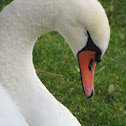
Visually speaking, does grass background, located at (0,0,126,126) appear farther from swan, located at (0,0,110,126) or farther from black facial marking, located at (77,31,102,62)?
black facial marking, located at (77,31,102,62)

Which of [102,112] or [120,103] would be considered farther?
[120,103]

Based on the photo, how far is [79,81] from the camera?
3.41m

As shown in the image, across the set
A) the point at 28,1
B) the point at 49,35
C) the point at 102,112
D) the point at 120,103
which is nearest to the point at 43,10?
the point at 28,1

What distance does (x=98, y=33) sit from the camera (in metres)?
1.83

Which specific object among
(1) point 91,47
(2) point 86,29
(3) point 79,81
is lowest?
(3) point 79,81

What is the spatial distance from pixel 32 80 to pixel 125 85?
1.72m

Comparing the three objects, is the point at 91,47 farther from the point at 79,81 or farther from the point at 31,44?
the point at 79,81

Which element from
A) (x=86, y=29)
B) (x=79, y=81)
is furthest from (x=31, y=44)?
(x=79, y=81)

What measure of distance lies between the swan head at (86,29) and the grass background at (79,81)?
39.2 inches

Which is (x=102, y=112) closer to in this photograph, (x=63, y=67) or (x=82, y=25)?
(x=63, y=67)

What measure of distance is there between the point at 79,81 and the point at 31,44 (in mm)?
1462

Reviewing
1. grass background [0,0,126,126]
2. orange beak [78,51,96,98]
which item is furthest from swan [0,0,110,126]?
grass background [0,0,126,126]

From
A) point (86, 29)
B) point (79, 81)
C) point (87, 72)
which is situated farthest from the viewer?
point (79, 81)

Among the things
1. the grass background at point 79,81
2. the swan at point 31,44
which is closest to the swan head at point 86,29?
the swan at point 31,44
